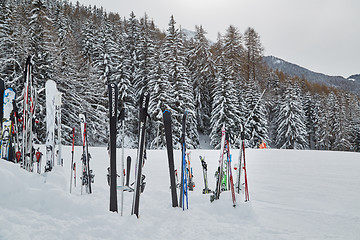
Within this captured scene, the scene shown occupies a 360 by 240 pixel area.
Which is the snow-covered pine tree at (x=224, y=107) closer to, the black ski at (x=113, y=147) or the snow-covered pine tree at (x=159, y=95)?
the snow-covered pine tree at (x=159, y=95)

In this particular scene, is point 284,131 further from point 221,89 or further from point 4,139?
point 4,139

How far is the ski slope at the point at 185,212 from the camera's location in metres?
2.01

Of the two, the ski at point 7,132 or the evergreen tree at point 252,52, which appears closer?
the ski at point 7,132

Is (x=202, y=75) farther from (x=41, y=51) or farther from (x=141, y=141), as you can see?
(x=141, y=141)

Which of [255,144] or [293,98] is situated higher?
[293,98]

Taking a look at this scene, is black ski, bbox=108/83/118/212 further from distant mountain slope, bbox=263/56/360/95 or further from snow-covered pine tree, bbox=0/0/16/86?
distant mountain slope, bbox=263/56/360/95

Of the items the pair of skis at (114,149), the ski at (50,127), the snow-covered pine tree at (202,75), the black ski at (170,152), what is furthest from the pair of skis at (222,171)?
the snow-covered pine tree at (202,75)

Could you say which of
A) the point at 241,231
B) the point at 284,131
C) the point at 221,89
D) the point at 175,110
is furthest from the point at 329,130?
the point at 241,231

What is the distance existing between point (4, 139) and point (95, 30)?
34.8m

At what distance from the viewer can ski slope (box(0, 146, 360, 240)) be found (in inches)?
79.0

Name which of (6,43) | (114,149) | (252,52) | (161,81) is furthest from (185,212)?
(252,52)

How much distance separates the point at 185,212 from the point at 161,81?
1627 cm

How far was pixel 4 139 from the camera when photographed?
3.60m

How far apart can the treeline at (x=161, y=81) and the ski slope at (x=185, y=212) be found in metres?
12.3
